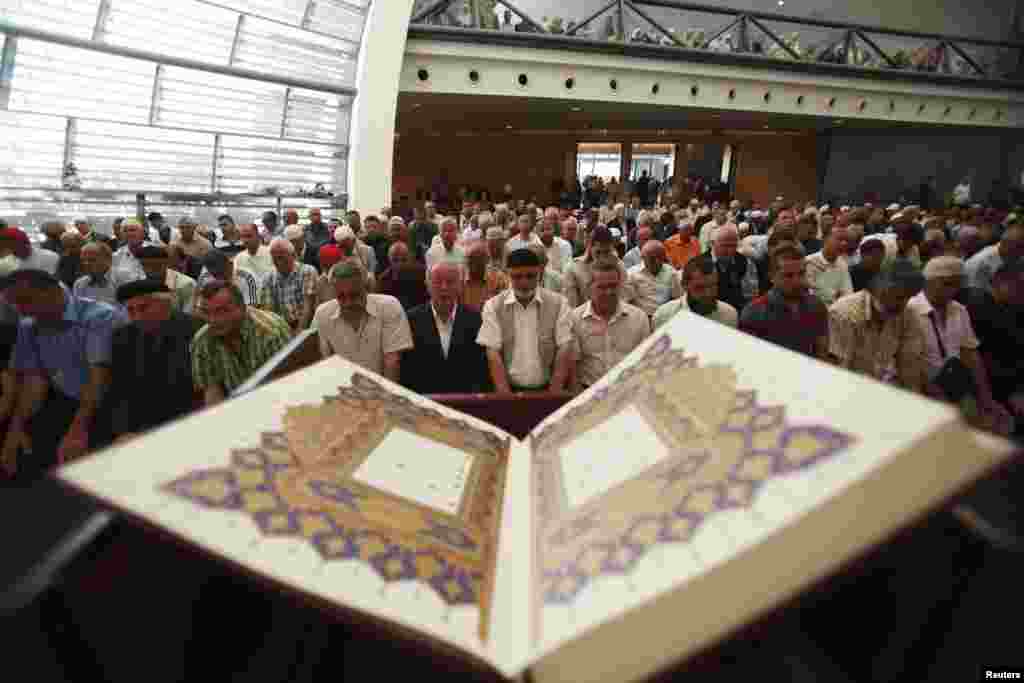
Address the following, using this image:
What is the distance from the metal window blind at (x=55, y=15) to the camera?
6746mm

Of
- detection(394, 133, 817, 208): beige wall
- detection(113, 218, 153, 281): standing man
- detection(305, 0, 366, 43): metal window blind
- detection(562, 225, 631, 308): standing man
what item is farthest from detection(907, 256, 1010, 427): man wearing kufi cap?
detection(394, 133, 817, 208): beige wall

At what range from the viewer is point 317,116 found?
33.2 feet

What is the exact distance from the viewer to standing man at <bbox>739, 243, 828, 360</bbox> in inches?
112

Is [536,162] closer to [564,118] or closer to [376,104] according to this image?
[564,118]

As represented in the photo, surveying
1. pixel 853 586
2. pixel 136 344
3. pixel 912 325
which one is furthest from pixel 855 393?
pixel 136 344

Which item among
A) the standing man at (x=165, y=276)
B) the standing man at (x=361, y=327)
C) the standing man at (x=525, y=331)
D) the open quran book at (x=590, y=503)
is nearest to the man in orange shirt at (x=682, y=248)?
the standing man at (x=525, y=331)

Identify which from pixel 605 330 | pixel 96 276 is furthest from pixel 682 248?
pixel 96 276

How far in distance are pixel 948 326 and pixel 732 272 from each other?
172 centimetres

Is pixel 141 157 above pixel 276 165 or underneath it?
underneath

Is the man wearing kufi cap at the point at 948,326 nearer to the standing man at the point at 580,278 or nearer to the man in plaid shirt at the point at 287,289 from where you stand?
the standing man at the point at 580,278

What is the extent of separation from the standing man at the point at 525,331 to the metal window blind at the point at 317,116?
8.66 meters

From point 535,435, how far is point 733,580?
2.34 ft

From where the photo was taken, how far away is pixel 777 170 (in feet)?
65.9

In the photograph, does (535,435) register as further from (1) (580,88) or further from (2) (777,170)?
(2) (777,170)
